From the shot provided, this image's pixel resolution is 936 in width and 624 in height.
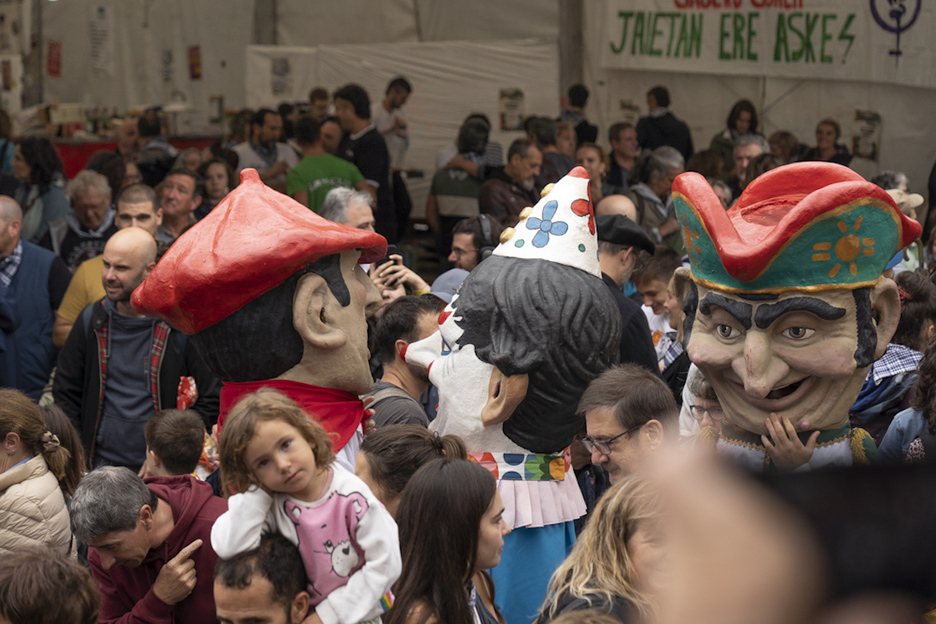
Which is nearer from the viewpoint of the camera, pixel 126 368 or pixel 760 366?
pixel 760 366

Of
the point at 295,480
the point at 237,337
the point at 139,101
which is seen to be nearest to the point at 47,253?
the point at 237,337

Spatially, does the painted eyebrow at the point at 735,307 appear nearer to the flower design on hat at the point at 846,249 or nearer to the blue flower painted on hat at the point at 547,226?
the flower design on hat at the point at 846,249

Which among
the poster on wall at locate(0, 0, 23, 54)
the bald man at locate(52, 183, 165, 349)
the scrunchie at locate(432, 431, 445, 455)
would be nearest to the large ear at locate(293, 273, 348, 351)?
the scrunchie at locate(432, 431, 445, 455)

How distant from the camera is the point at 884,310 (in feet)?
9.21

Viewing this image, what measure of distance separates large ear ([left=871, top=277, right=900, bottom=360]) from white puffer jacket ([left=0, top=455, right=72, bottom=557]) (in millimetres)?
2562

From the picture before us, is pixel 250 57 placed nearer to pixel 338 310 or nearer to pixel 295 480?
pixel 338 310

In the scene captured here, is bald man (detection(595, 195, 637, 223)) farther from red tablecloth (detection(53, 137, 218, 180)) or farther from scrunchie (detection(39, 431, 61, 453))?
red tablecloth (detection(53, 137, 218, 180))

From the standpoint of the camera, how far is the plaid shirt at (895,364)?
11.9ft

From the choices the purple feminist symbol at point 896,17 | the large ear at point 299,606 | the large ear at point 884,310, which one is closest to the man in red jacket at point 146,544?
the large ear at point 299,606

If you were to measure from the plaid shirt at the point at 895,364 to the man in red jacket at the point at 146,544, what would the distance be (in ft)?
7.74

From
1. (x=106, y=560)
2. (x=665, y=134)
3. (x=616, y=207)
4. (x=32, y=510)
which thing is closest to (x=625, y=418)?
(x=106, y=560)

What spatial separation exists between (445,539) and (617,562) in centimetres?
42

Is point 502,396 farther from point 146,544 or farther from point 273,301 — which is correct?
point 146,544

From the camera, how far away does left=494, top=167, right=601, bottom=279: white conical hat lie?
326 cm
